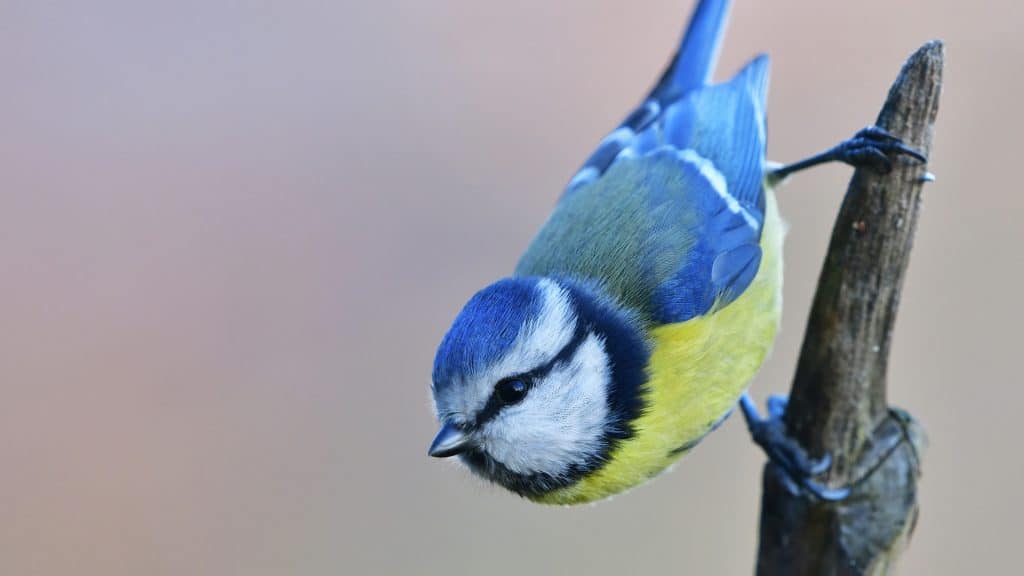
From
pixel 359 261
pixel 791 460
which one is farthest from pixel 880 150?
pixel 359 261

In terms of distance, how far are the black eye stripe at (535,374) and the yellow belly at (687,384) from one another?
0.48 ft

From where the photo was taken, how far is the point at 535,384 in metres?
1.62

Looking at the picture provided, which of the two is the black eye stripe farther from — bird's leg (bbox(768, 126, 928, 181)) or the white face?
bird's leg (bbox(768, 126, 928, 181))

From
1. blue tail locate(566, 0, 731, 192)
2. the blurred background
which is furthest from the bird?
the blurred background

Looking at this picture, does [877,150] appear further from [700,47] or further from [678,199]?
[700,47]

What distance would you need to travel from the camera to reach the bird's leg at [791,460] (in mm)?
1746

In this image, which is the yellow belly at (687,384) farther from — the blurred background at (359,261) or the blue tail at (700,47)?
the blurred background at (359,261)

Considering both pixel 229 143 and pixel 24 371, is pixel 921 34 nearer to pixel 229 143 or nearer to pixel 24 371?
pixel 229 143

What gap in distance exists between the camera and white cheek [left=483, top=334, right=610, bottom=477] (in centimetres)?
163

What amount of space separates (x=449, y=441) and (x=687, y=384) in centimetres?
42

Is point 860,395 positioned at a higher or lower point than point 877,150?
lower

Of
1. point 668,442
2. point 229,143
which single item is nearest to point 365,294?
point 229,143

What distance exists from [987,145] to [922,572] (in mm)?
1228

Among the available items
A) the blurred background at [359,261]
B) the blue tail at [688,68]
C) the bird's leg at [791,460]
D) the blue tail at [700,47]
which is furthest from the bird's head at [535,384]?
the blurred background at [359,261]
